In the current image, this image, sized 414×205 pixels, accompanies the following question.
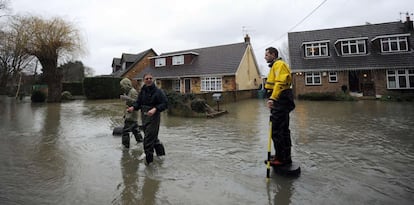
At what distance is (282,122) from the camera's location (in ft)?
12.0

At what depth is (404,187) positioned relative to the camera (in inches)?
125

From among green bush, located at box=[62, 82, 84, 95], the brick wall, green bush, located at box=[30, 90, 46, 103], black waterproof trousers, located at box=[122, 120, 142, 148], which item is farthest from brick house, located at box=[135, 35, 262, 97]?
black waterproof trousers, located at box=[122, 120, 142, 148]

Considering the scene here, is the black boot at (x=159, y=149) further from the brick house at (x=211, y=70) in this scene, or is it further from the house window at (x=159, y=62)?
the house window at (x=159, y=62)

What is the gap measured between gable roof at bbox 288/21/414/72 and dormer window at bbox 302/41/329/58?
38cm

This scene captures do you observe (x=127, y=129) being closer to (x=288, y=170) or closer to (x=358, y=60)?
Result: (x=288, y=170)

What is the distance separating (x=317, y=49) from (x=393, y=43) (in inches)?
212

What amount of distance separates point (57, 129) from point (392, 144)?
31.6 ft

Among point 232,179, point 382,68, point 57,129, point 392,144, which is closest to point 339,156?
point 392,144

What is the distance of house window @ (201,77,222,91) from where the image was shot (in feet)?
76.4

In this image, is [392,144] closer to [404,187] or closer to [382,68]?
[404,187]

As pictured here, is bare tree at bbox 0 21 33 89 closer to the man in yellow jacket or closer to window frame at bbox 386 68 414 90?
the man in yellow jacket

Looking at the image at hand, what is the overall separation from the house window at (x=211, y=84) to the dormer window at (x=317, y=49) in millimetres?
8288

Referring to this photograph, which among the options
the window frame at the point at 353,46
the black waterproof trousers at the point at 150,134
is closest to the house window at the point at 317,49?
the window frame at the point at 353,46

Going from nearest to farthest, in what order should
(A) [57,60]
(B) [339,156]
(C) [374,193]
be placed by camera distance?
(C) [374,193] → (B) [339,156] → (A) [57,60]
